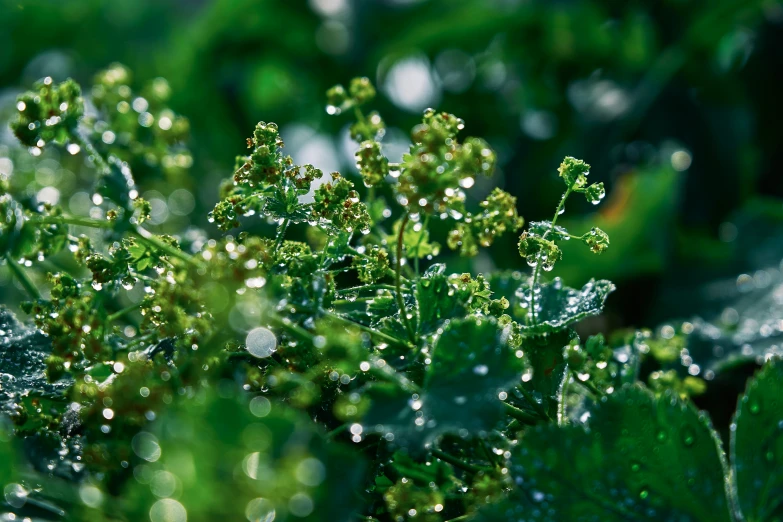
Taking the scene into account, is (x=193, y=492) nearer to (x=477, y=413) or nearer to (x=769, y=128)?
(x=477, y=413)

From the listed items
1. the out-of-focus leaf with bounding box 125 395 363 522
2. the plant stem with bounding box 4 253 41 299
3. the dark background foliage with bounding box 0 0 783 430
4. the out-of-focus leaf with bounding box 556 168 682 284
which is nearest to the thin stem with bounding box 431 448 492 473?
the out-of-focus leaf with bounding box 125 395 363 522

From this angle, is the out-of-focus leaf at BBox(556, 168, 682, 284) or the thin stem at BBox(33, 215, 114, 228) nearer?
the thin stem at BBox(33, 215, 114, 228)

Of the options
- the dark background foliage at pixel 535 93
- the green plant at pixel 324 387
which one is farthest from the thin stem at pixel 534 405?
the dark background foliage at pixel 535 93

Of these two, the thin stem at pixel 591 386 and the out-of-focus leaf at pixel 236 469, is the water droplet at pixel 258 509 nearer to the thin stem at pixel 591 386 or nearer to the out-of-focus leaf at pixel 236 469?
the out-of-focus leaf at pixel 236 469

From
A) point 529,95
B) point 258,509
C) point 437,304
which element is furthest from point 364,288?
point 529,95

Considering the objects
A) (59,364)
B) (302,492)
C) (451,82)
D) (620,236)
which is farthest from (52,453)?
(451,82)

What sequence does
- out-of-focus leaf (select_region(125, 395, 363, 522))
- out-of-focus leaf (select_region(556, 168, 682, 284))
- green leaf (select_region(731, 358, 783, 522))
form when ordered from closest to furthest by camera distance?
out-of-focus leaf (select_region(125, 395, 363, 522)), green leaf (select_region(731, 358, 783, 522)), out-of-focus leaf (select_region(556, 168, 682, 284))

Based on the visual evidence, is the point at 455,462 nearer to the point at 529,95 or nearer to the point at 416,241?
the point at 416,241

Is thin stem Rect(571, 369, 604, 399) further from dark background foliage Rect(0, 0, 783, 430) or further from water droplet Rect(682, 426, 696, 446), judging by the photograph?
dark background foliage Rect(0, 0, 783, 430)
